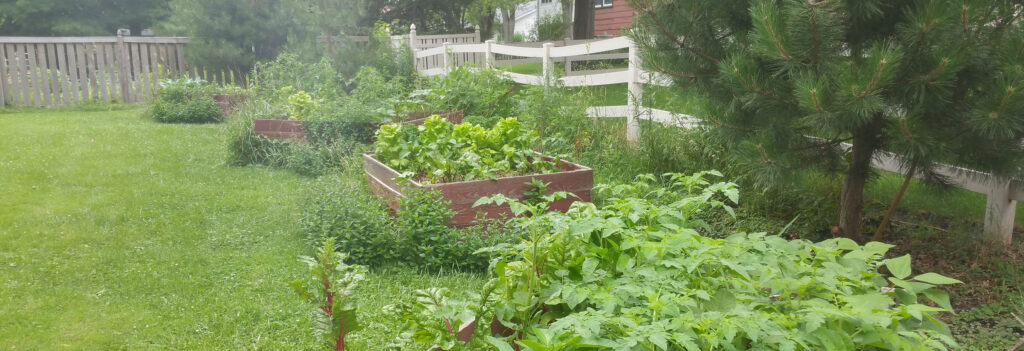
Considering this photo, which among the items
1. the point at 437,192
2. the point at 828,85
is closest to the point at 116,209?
the point at 437,192

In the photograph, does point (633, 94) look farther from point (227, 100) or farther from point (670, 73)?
point (227, 100)

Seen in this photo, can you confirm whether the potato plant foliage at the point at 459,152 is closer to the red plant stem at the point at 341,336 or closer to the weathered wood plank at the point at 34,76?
the red plant stem at the point at 341,336

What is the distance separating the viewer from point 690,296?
6.30 feet

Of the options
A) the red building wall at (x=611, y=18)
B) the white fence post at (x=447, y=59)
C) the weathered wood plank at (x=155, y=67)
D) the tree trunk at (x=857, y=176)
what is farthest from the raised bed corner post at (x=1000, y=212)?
the red building wall at (x=611, y=18)

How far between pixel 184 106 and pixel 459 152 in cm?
708

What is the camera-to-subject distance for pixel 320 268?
5.65 ft

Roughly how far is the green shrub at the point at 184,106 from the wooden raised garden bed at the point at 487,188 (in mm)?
6523

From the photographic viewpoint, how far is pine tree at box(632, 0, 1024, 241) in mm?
3070

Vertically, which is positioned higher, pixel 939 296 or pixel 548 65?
pixel 548 65

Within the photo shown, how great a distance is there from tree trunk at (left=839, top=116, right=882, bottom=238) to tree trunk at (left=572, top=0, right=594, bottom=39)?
11.6m

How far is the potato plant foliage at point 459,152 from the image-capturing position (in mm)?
4344

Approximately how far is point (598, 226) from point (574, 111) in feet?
15.4

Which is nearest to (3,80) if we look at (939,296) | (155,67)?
(155,67)

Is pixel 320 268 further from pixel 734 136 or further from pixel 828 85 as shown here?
pixel 734 136
